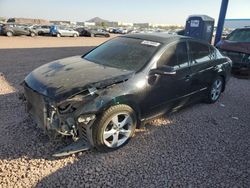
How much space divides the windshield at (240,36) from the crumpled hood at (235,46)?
1.43ft

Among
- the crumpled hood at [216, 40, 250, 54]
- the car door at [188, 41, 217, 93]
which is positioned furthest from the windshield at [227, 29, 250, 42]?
the car door at [188, 41, 217, 93]

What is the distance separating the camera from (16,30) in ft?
76.4

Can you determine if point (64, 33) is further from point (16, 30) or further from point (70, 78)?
point (70, 78)

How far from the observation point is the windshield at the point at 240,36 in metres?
8.36

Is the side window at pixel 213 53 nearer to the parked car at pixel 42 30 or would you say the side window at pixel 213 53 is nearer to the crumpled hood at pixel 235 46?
the crumpled hood at pixel 235 46

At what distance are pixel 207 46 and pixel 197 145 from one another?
229 centimetres

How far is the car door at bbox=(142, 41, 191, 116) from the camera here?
348 cm

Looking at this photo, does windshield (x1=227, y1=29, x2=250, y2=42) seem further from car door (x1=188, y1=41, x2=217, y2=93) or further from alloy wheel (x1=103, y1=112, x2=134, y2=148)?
alloy wheel (x1=103, y1=112, x2=134, y2=148)

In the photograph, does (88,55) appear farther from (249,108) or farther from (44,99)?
(249,108)

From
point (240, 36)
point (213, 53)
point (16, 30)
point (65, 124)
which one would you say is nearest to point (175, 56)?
point (213, 53)

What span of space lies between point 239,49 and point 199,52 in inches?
169

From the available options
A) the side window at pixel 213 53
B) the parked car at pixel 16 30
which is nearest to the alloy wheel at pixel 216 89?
the side window at pixel 213 53

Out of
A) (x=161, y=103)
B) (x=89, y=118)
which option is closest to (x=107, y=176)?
(x=89, y=118)

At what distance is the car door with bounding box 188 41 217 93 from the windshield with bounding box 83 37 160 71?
93 centimetres
